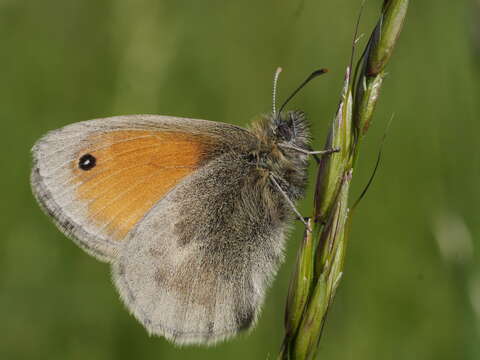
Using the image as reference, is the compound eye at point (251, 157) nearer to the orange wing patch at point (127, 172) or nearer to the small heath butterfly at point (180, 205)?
the small heath butterfly at point (180, 205)

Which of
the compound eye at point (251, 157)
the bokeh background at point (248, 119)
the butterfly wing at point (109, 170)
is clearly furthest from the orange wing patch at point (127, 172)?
the bokeh background at point (248, 119)

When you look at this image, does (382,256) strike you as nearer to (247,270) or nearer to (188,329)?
(247,270)

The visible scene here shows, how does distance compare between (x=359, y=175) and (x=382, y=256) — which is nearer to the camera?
(x=382, y=256)

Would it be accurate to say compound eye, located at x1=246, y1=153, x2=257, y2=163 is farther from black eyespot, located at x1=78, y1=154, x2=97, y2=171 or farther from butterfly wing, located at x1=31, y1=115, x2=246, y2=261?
black eyespot, located at x1=78, y1=154, x2=97, y2=171

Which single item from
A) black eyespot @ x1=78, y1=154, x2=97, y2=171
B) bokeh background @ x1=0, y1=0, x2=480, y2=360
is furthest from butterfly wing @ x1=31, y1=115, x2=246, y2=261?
bokeh background @ x1=0, y1=0, x2=480, y2=360

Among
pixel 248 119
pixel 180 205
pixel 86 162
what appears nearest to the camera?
pixel 86 162

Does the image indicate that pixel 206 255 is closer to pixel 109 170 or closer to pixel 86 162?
pixel 109 170

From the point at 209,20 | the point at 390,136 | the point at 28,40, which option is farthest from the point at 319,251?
the point at 28,40

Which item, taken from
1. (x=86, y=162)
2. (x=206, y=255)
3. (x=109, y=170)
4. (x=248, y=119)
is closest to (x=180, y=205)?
(x=206, y=255)
